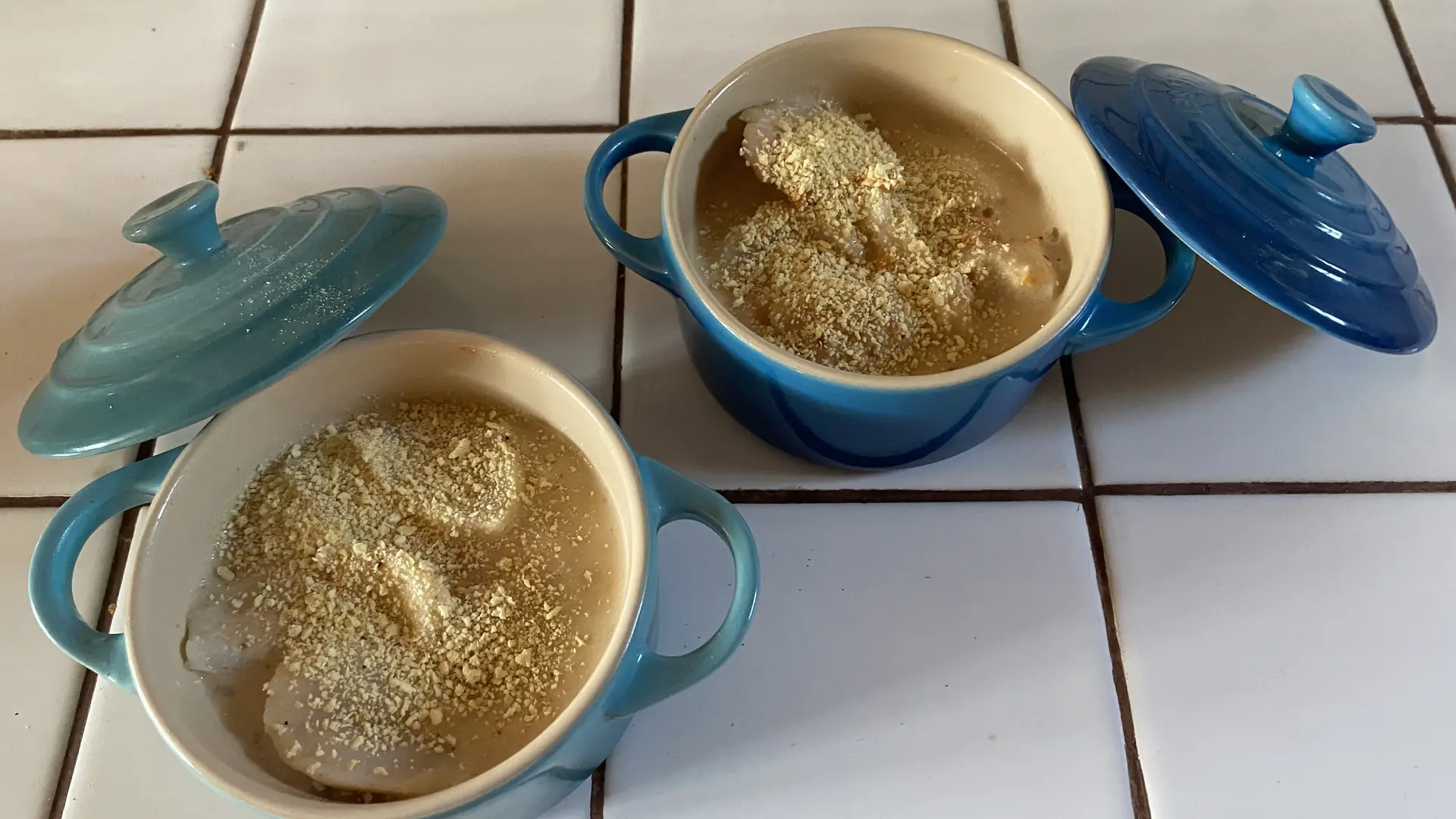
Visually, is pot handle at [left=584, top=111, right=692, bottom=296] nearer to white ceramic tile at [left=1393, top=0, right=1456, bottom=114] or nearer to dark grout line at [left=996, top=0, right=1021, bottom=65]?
dark grout line at [left=996, top=0, right=1021, bottom=65]

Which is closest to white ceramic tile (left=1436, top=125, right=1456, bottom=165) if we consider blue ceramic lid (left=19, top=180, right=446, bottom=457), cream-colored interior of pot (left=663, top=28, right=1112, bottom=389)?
cream-colored interior of pot (left=663, top=28, right=1112, bottom=389)

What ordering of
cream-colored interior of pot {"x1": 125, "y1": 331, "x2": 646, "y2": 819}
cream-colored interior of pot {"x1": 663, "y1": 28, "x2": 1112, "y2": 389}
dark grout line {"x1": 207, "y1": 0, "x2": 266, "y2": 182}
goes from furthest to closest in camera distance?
1. dark grout line {"x1": 207, "y1": 0, "x2": 266, "y2": 182}
2. cream-colored interior of pot {"x1": 663, "y1": 28, "x2": 1112, "y2": 389}
3. cream-colored interior of pot {"x1": 125, "y1": 331, "x2": 646, "y2": 819}

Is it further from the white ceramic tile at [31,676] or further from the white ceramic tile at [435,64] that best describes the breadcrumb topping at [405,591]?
the white ceramic tile at [435,64]

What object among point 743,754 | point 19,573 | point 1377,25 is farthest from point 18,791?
point 1377,25

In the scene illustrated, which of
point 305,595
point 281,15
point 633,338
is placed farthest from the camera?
point 281,15

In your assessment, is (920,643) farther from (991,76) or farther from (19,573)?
(19,573)

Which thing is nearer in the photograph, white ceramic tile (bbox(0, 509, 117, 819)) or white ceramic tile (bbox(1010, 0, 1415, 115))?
white ceramic tile (bbox(0, 509, 117, 819))

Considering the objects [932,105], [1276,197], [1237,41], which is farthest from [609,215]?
[1237,41]
